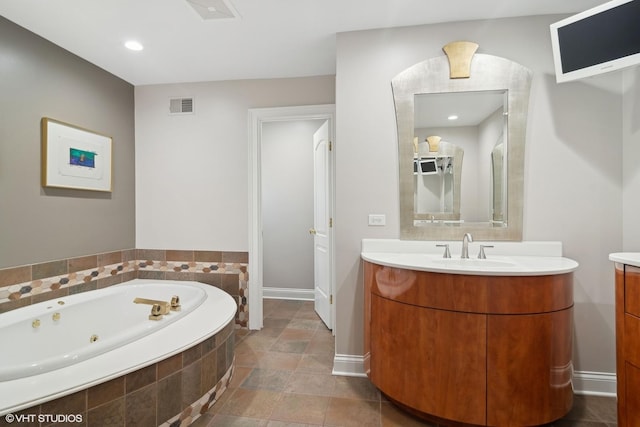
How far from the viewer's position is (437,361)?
158cm

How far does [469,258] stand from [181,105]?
2.98 meters

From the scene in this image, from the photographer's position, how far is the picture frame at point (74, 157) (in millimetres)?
2236

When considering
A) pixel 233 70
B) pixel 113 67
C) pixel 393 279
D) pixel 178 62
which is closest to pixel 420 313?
pixel 393 279

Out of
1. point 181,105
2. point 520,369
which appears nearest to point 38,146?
point 181,105

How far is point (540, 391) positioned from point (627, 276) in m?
0.69

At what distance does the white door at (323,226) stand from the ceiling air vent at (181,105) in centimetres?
134

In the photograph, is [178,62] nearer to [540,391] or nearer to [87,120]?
[87,120]

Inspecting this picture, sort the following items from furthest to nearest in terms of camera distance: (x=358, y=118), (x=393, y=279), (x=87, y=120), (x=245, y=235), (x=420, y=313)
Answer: (x=245, y=235)
(x=87, y=120)
(x=358, y=118)
(x=393, y=279)
(x=420, y=313)

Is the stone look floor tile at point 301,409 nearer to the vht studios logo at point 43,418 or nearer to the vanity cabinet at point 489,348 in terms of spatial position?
the vanity cabinet at point 489,348

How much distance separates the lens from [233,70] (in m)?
2.81

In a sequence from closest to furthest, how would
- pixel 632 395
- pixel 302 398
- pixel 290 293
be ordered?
pixel 632 395 < pixel 302 398 < pixel 290 293

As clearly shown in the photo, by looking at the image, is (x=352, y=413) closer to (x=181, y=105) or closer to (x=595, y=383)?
(x=595, y=383)

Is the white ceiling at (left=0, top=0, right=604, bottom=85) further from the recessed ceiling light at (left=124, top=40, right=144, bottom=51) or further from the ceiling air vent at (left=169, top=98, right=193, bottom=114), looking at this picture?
the ceiling air vent at (left=169, top=98, right=193, bottom=114)

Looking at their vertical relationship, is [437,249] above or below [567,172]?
below
